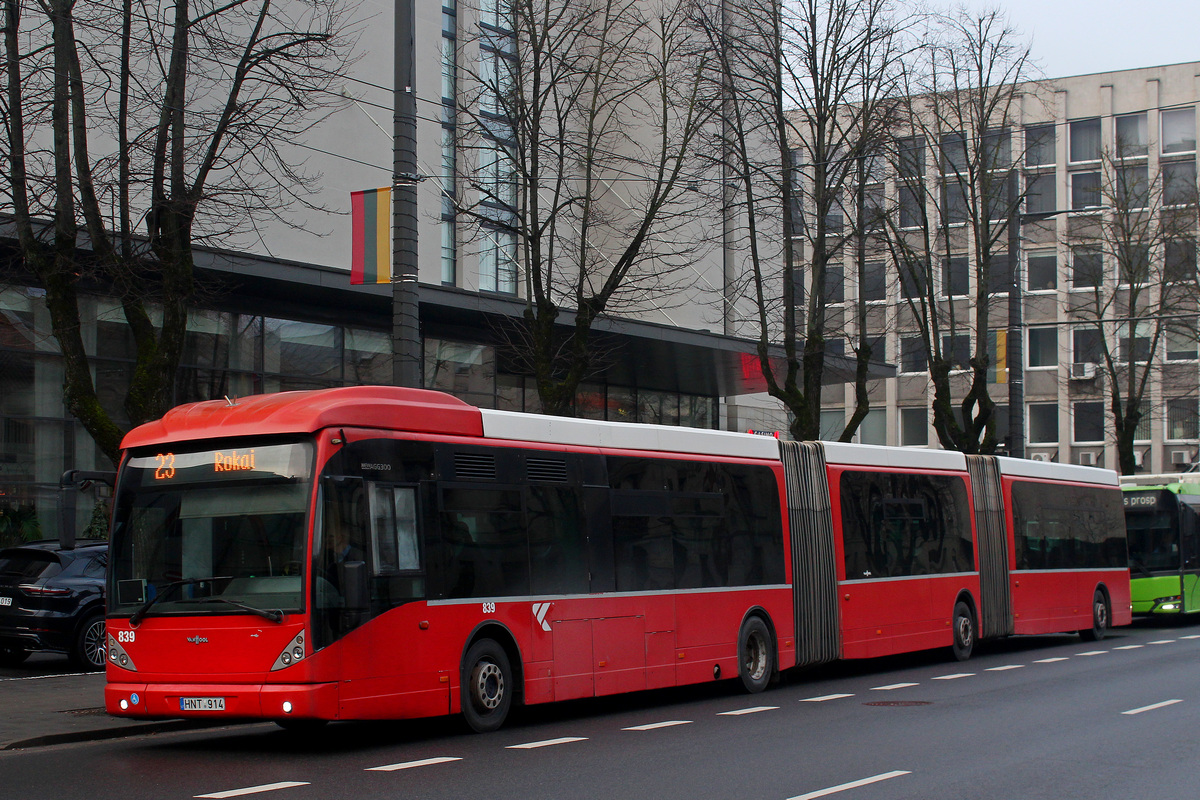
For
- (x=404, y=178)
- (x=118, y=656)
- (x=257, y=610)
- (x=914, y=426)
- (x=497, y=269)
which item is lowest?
(x=118, y=656)

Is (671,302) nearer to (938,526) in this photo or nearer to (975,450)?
(975,450)

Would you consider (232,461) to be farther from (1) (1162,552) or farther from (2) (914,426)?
(2) (914,426)

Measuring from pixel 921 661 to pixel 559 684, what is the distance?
9324mm

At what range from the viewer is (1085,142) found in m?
60.4

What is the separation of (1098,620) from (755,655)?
36.9ft

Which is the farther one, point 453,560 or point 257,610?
point 453,560

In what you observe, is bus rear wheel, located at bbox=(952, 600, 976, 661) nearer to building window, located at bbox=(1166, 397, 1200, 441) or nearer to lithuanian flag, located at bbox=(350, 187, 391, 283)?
lithuanian flag, located at bbox=(350, 187, 391, 283)

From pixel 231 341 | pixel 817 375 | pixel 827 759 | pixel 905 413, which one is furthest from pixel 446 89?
pixel 905 413

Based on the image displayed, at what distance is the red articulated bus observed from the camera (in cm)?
1055

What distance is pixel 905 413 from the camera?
6275cm

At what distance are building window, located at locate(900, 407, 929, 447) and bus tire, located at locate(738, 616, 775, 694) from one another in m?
47.1

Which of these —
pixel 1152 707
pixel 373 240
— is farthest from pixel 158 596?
pixel 1152 707

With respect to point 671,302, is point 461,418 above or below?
below

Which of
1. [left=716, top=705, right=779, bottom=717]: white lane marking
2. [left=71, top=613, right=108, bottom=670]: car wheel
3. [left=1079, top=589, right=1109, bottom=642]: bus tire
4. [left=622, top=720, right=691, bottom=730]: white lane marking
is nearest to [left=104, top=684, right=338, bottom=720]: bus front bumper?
[left=622, top=720, right=691, bottom=730]: white lane marking
